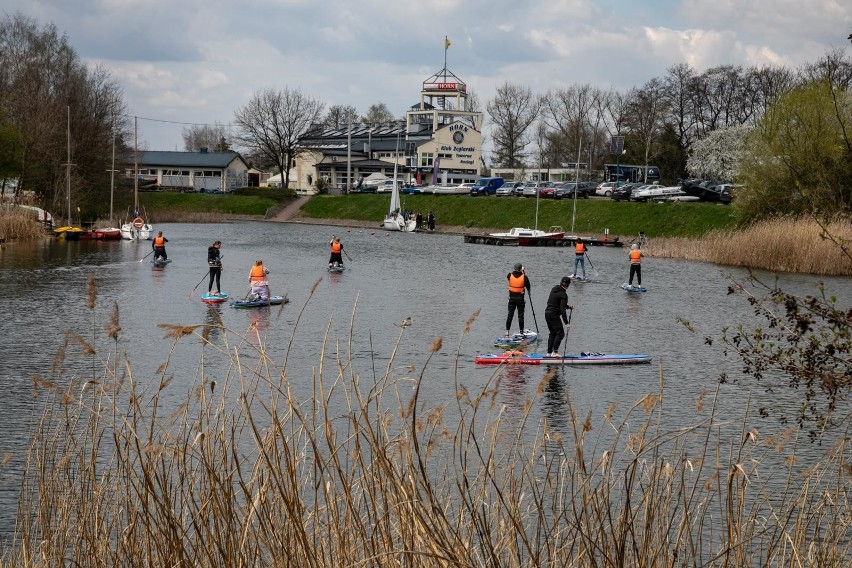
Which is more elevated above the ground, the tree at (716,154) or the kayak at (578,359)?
the tree at (716,154)

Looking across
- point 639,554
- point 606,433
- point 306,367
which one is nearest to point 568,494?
point 606,433

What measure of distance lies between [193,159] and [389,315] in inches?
4302

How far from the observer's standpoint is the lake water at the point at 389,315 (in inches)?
750

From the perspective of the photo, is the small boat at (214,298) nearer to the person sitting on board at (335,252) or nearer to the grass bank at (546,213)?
the person sitting on board at (335,252)

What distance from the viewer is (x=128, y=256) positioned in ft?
174

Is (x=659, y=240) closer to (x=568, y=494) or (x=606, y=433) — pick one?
(x=606, y=433)

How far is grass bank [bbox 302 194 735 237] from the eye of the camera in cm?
7100

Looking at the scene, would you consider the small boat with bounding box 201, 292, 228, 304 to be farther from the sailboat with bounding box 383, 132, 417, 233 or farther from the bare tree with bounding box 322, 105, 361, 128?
the bare tree with bounding box 322, 105, 361, 128

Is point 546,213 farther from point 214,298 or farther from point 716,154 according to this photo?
point 214,298

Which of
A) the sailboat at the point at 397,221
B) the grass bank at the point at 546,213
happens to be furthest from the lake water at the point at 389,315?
the sailboat at the point at 397,221

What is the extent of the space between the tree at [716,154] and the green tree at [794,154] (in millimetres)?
36519

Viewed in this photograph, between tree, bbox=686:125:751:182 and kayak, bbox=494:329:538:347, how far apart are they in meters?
72.5

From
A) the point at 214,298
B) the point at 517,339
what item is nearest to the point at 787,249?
the point at 517,339

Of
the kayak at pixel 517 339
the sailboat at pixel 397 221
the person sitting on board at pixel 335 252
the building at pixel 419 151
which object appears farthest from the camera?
the building at pixel 419 151
